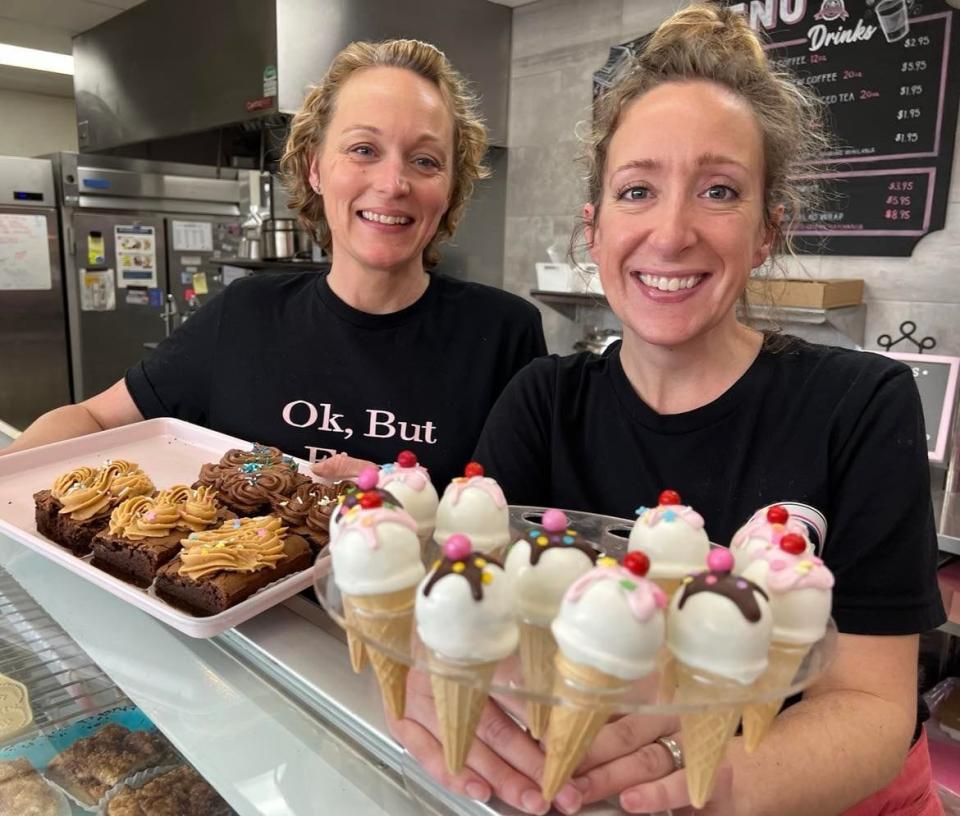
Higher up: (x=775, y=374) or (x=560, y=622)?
(x=775, y=374)

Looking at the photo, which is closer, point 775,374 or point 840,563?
point 840,563

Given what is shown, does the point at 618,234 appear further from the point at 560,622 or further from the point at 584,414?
the point at 560,622

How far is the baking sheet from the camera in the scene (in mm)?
1200

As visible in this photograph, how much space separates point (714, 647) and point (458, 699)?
244mm

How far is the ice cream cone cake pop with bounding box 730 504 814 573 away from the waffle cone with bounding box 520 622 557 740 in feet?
0.71

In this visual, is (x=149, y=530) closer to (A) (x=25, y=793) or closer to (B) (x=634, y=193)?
(A) (x=25, y=793)

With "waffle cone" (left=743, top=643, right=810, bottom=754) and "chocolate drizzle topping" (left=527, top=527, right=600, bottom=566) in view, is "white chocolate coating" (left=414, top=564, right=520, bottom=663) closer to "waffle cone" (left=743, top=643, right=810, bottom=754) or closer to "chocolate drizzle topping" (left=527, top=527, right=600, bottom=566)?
"chocolate drizzle topping" (left=527, top=527, right=600, bottom=566)

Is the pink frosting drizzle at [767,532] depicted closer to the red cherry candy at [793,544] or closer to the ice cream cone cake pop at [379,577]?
the red cherry candy at [793,544]

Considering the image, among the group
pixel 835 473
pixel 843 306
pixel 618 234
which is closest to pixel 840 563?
pixel 835 473

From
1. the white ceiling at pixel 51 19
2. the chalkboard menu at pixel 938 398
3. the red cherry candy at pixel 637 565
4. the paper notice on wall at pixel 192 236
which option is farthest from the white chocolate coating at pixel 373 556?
the paper notice on wall at pixel 192 236

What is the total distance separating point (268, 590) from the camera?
4.10 ft

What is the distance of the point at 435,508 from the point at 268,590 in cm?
41

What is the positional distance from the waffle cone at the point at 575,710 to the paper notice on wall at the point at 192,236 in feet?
20.1

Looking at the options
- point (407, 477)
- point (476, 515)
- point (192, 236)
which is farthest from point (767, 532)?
point (192, 236)
